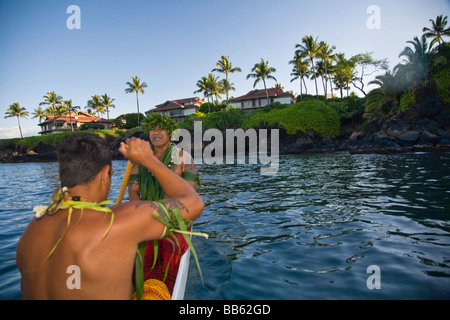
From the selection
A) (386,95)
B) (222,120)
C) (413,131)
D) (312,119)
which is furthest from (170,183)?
(222,120)

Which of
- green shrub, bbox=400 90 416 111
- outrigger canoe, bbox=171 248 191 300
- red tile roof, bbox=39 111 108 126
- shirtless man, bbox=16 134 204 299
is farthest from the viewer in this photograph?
red tile roof, bbox=39 111 108 126

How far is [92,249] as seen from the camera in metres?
1.70

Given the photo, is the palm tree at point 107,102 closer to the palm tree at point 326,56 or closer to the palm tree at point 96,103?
the palm tree at point 96,103

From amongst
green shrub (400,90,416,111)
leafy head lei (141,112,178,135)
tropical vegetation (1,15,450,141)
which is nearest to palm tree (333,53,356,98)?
tropical vegetation (1,15,450,141)

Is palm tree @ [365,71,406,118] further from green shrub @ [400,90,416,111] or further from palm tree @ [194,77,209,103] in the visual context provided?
palm tree @ [194,77,209,103]

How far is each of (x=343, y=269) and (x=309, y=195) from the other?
554 centimetres

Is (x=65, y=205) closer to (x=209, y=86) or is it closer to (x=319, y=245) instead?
(x=319, y=245)

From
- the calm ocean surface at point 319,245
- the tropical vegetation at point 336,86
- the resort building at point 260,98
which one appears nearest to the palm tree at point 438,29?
the tropical vegetation at point 336,86

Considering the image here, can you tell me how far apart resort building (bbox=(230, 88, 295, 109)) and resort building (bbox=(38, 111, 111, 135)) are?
130 ft

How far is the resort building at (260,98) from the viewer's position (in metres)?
60.6

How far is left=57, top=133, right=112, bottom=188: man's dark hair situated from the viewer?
1824 millimetres

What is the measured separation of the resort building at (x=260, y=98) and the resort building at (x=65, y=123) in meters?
39.5
